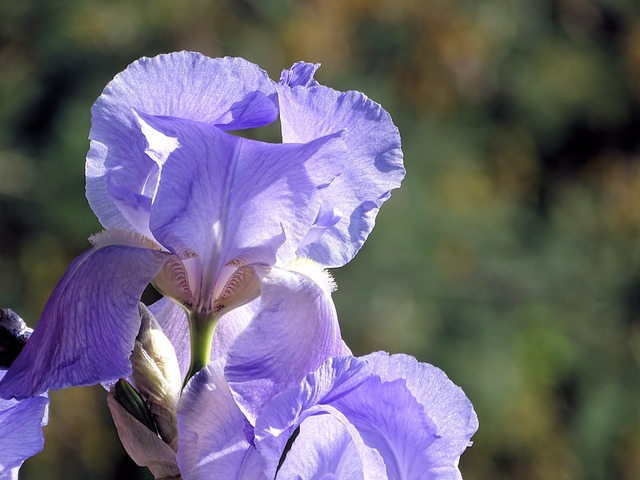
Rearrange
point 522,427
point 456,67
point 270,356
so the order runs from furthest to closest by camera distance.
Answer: point 456,67 < point 522,427 < point 270,356

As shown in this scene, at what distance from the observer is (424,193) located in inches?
135

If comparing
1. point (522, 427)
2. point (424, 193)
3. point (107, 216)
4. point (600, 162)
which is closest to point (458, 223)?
point (424, 193)

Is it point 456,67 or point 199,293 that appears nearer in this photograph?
point 199,293

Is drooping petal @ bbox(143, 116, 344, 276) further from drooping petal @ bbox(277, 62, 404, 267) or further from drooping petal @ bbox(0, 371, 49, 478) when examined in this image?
drooping petal @ bbox(0, 371, 49, 478)

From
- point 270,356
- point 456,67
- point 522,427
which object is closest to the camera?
point 270,356

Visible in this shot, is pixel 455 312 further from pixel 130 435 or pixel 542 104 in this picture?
pixel 130 435

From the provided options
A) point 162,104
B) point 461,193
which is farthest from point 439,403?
point 461,193

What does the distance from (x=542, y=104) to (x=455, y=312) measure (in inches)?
42.5

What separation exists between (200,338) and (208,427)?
0.08 metres

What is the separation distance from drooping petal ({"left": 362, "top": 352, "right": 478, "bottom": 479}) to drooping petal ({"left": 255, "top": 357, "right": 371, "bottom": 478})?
3cm

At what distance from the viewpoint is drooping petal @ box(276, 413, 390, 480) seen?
59 centimetres

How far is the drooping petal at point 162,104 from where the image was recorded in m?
0.62

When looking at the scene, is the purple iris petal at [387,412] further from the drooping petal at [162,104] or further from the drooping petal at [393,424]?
the drooping petal at [162,104]

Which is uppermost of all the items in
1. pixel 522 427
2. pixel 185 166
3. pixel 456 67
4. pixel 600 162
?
pixel 185 166
